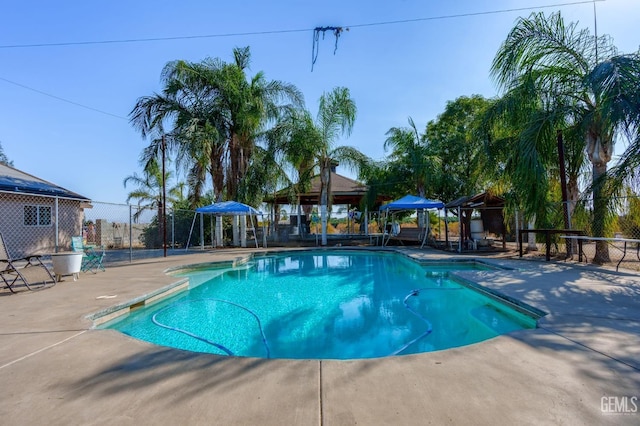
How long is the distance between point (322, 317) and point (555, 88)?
9.20 meters

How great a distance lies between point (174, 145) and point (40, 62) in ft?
17.9

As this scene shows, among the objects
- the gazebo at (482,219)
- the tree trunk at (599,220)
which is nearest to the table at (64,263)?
the gazebo at (482,219)

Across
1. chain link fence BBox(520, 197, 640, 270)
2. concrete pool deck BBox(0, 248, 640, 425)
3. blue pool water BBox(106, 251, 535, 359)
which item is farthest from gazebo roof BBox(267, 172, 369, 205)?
concrete pool deck BBox(0, 248, 640, 425)

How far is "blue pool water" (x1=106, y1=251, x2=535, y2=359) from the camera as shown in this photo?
4.30 meters

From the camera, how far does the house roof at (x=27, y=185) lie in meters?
11.9

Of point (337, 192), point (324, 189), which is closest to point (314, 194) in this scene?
point (337, 192)

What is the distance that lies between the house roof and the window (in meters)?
0.68

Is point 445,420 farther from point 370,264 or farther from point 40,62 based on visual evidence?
point 40,62

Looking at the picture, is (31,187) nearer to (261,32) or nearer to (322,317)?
(261,32)

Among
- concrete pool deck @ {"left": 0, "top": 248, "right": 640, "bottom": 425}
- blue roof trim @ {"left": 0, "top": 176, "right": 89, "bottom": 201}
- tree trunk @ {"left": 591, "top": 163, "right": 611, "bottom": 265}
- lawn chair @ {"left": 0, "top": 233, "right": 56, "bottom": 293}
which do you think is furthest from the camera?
blue roof trim @ {"left": 0, "top": 176, "right": 89, "bottom": 201}

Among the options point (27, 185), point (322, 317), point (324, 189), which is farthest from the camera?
point (324, 189)

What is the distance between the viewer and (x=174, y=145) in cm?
1541

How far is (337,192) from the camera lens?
19.1 metres

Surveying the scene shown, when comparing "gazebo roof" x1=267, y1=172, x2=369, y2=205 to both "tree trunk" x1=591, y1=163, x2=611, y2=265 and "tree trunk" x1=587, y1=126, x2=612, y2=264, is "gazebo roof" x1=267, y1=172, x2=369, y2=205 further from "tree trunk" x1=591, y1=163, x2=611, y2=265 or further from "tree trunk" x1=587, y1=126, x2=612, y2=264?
"tree trunk" x1=591, y1=163, x2=611, y2=265
